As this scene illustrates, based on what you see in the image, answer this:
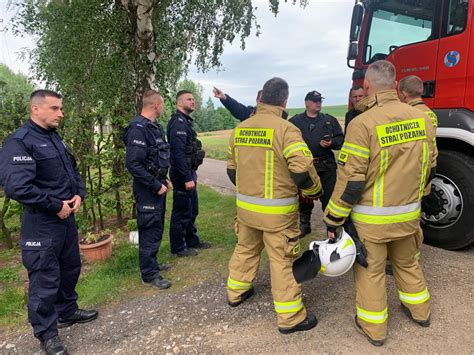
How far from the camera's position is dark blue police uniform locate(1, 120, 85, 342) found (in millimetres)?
2529

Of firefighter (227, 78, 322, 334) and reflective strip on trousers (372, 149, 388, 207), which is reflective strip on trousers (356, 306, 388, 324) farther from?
reflective strip on trousers (372, 149, 388, 207)

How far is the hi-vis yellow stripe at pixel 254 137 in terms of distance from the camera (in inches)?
110

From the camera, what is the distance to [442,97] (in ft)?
12.4

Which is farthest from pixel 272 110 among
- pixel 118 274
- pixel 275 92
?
pixel 118 274

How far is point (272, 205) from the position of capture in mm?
2842

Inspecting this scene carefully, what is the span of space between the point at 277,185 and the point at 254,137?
0.45 meters

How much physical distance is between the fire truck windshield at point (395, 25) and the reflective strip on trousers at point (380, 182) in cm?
235

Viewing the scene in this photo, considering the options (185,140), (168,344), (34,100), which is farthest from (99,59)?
(168,344)

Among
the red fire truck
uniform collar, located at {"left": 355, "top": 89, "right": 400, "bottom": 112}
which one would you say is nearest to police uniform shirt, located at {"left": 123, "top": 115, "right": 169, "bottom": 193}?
uniform collar, located at {"left": 355, "top": 89, "right": 400, "bottom": 112}

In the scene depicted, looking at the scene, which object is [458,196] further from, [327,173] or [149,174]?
[149,174]

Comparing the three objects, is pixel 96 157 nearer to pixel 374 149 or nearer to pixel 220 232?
pixel 220 232

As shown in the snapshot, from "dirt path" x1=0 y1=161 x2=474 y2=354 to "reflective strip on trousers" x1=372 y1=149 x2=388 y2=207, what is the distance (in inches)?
42.6

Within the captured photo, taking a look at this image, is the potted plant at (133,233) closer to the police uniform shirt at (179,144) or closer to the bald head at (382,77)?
the police uniform shirt at (179,144)

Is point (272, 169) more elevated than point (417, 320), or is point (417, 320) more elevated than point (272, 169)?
point (272, 169)
